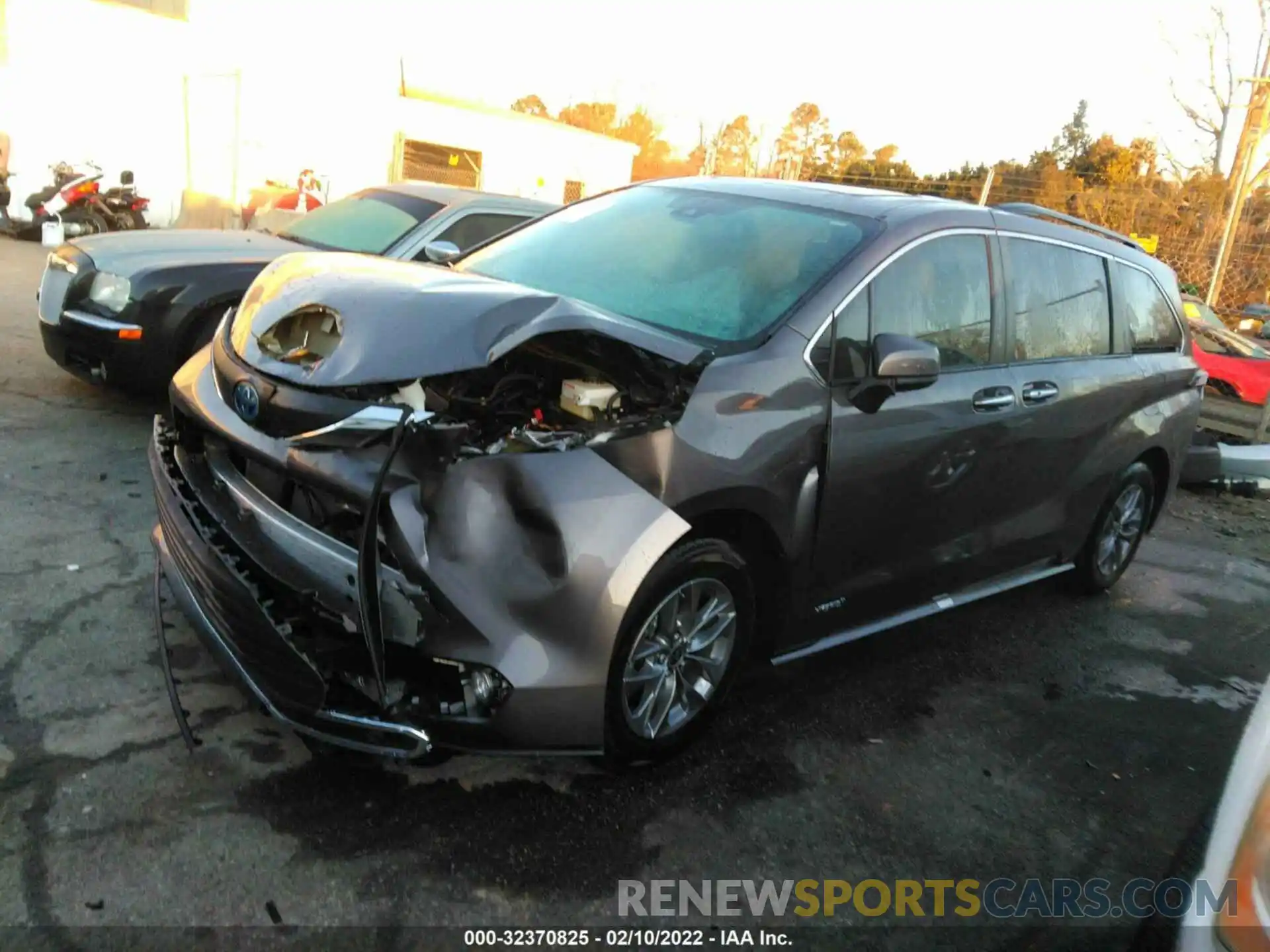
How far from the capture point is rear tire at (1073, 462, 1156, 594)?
513 centimetres

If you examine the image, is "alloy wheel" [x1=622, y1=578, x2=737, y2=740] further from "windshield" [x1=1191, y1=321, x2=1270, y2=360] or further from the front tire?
"windshield" [x1=1191, y1=321, x2=1270, y2=360]

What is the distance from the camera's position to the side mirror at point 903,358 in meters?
3.24

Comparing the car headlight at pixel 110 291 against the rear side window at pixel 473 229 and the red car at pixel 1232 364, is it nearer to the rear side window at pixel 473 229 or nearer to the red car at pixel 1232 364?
the rear side window at pixel 473 229

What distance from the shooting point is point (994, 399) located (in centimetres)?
389

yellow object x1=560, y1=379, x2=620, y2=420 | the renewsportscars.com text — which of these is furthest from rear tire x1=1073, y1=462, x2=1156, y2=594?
yellow object x1=560, y1=379, x2=620, y2=420

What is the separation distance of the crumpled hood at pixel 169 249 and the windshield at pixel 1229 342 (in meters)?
11.1

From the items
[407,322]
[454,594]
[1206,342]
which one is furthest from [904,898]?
[1206,342]

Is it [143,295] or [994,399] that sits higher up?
[994,399]

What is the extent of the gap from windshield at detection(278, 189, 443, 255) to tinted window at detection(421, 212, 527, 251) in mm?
213

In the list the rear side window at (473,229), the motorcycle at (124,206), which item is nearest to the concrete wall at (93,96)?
the motorcycle at (124,206)

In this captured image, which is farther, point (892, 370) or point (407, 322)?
point (892, 370)

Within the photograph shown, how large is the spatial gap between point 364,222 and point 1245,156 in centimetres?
2201

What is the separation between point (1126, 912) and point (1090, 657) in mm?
1984

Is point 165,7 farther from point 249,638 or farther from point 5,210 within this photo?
point 249,638
